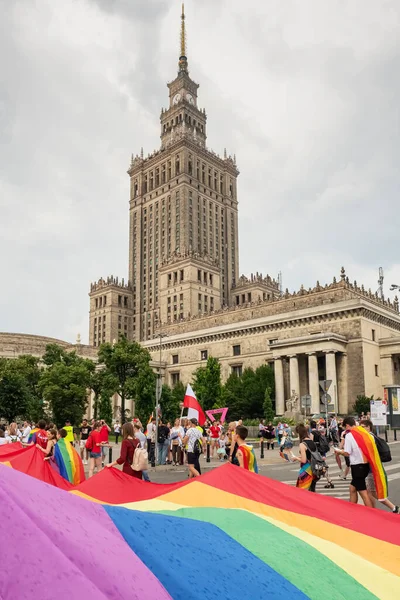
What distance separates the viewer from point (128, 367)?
2083 inches

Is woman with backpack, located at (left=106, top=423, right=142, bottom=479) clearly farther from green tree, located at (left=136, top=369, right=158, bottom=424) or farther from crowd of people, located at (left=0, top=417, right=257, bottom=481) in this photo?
green tree, located at (left=136, top=369, right=158, bottom=424)

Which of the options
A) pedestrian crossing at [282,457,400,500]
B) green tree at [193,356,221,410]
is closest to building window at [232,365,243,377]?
green tree at [193,356,221,410]

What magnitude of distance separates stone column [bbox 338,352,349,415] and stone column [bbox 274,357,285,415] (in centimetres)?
641

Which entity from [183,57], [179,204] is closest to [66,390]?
[179,204]

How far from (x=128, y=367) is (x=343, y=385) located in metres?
24.3

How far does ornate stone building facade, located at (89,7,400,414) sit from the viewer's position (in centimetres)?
5784

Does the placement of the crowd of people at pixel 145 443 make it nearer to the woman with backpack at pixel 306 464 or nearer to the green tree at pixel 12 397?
the woman with backpack at pixel 306 464

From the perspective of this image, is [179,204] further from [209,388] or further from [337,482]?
[337,482]

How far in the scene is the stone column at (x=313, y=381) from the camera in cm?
5466

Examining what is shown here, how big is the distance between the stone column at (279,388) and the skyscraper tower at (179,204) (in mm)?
49605

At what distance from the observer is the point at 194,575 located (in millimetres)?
2686

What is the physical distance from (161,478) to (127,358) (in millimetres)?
33227

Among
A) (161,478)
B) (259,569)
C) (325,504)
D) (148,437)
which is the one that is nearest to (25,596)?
(259,569)

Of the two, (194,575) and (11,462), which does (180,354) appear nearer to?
(11,462)
